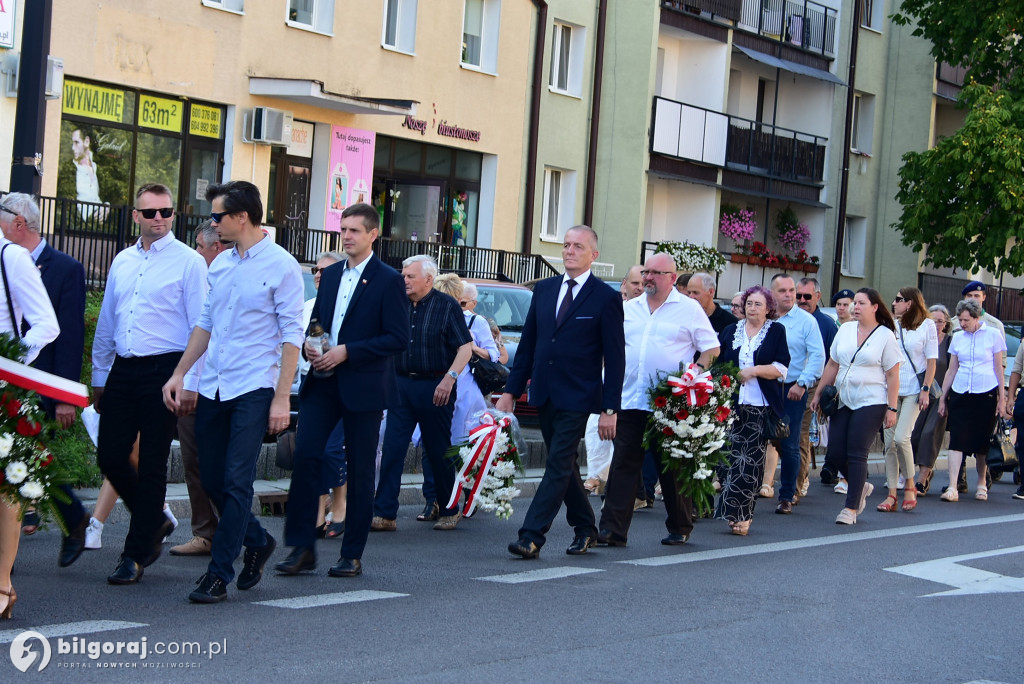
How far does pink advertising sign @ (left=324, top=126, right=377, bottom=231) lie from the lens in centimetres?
2625

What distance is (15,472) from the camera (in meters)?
6.65

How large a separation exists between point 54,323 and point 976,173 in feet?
97.8

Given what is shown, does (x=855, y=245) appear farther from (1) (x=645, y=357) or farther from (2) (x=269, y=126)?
(1) (x=645, y=357)

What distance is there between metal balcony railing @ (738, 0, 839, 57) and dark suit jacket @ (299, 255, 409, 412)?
29.0 m

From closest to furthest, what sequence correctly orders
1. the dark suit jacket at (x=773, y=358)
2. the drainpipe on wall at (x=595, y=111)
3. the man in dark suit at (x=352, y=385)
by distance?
the man in dark suit at (x=352, y=385) → the dark suit jacket at (x=773, y=358) → the drainpipe on wall at (x=595, y=111)

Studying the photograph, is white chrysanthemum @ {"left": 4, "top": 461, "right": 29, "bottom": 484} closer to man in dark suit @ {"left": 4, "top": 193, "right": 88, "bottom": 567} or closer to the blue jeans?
man in dark suit @ {"left": 4, "top": 193, "right": 88, "bottom": 567}

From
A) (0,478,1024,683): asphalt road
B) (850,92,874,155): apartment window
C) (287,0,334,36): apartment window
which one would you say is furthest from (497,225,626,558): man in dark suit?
(850,92,874,155): apartment window

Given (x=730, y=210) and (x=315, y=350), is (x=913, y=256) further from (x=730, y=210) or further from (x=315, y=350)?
(x=315, y=350)

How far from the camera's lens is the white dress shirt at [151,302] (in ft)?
25.8

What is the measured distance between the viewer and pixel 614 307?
951 centimetres

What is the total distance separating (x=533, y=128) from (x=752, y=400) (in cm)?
1947

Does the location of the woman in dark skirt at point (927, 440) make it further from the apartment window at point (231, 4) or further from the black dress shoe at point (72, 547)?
the apartment window at point (231, 4)

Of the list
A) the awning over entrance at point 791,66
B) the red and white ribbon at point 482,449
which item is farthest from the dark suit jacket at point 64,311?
the awning over entrance at point 791,66

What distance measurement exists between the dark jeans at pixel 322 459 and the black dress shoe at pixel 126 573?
32.3 inches
